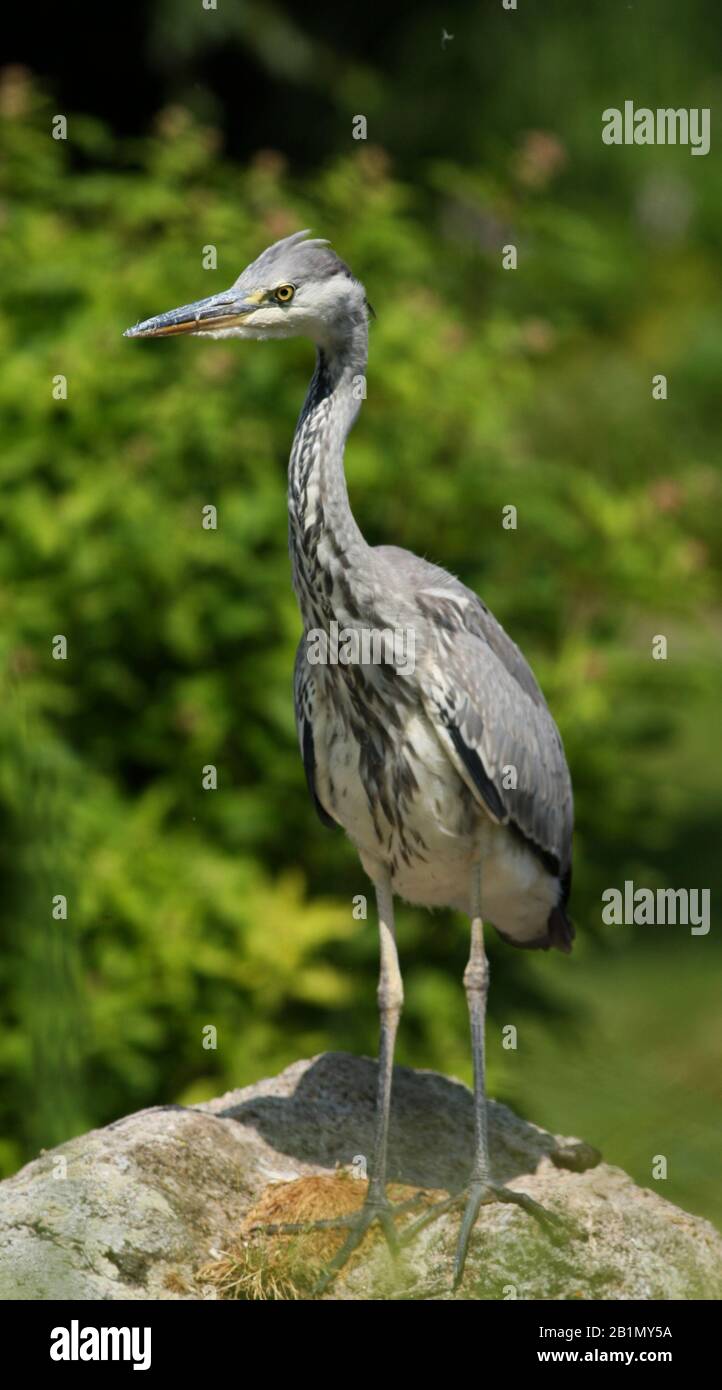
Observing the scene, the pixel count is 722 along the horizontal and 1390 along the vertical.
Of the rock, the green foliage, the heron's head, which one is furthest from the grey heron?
the green foliage

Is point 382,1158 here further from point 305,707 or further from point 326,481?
point 326,481

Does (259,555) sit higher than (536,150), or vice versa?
(536,150)

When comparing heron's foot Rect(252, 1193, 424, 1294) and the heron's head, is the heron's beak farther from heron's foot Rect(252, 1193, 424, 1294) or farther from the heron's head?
heron's foot Rect(252, 1193, 424, 1294)

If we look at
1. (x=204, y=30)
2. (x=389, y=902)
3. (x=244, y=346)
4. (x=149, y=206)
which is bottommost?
(x=389, y=902)

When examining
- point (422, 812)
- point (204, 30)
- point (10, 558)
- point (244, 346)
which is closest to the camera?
point (422, 812)

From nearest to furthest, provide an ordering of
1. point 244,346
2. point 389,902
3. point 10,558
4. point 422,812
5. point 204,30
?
point 422,812 < point 389,902 < point 10,558 < point 244,346 < point 204,30

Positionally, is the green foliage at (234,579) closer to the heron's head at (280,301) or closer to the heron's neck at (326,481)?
the heron's neck at (326,481)

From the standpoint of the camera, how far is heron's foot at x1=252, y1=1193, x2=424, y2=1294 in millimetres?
4172

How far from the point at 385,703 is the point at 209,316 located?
1.06 m

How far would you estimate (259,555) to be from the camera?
6.93m

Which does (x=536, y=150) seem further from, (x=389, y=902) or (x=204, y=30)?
(x=204, y=30)

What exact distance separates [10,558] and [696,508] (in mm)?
2899

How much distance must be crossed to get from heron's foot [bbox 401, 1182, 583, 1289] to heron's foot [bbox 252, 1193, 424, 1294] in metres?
0.05

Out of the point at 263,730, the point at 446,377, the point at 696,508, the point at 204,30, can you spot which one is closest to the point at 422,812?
the point at 263,730
